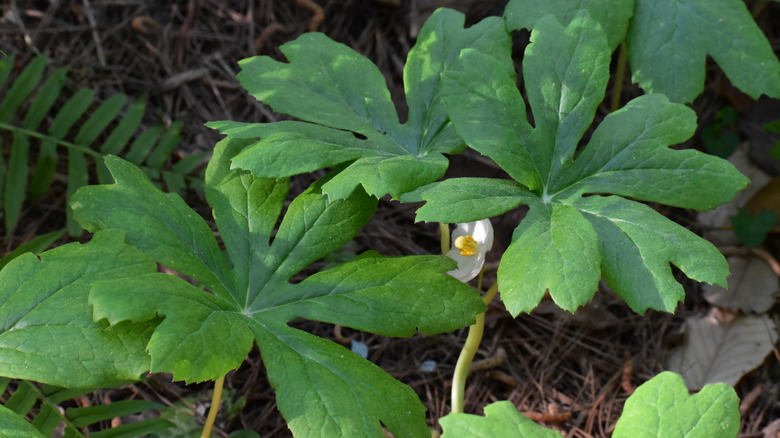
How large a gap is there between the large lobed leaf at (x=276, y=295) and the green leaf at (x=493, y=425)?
0.19 m

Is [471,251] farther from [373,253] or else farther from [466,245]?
[373,253]

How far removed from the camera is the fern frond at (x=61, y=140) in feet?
8.32

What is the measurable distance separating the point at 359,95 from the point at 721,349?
1576 mm

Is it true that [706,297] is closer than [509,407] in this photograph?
No

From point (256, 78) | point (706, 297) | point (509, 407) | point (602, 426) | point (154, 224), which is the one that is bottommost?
point (602, 426)

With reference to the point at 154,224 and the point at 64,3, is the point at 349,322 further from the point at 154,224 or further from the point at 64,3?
the point at 64,3

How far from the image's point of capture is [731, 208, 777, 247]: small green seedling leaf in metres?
2.63

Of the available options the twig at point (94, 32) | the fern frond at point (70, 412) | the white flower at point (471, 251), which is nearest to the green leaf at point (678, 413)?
the white flower at point (471, 251)

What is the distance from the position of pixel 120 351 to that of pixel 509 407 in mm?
788

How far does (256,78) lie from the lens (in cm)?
191

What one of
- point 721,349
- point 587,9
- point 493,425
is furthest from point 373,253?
point 721,349

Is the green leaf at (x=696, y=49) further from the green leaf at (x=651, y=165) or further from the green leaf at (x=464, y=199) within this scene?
the green leaf at (x=464, y=199)

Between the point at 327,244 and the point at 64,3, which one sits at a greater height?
the point at 64,3

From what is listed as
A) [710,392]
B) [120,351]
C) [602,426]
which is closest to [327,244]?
[120,351]
